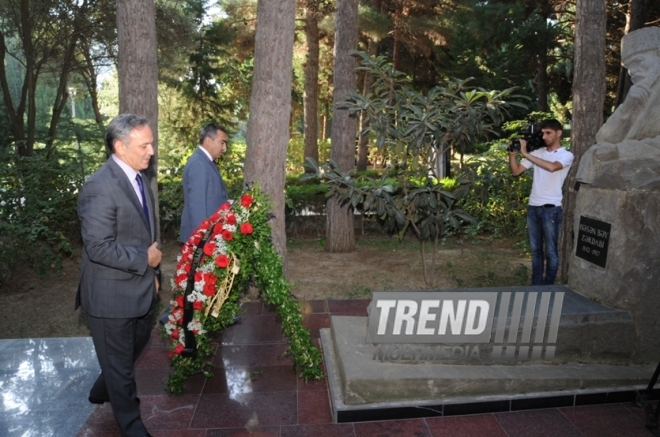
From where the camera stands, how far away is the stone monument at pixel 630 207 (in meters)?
4.07

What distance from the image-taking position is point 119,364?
315 centimetres

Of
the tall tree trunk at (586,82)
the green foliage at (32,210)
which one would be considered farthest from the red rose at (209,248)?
the tall tree trunk at (586,82)

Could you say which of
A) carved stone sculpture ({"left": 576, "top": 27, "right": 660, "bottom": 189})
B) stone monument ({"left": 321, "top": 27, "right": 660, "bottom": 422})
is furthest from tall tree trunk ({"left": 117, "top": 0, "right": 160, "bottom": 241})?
carved stone sculpture ({"left": 576, "top": 27, "right": 660, "bottom": 189})

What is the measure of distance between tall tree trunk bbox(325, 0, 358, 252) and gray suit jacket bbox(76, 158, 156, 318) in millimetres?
5504

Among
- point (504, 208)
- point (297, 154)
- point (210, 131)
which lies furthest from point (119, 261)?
point (297, 154)

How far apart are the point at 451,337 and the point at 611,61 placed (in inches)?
718

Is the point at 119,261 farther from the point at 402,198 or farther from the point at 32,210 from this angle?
the point at 32,210

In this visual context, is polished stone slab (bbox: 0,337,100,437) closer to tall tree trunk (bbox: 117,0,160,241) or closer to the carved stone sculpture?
tall tree trunk (bbox: 117,0,160,241)

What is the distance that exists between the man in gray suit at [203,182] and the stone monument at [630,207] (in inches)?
121

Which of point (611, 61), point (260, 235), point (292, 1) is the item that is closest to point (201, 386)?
point (260, 235)

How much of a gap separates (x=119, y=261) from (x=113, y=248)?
0.08 m

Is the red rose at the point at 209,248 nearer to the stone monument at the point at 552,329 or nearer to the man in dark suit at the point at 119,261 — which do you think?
the man in dark suit at the point at 119,261

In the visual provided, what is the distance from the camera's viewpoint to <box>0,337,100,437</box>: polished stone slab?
3586 millimetres

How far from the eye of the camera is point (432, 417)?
12.0 ft
